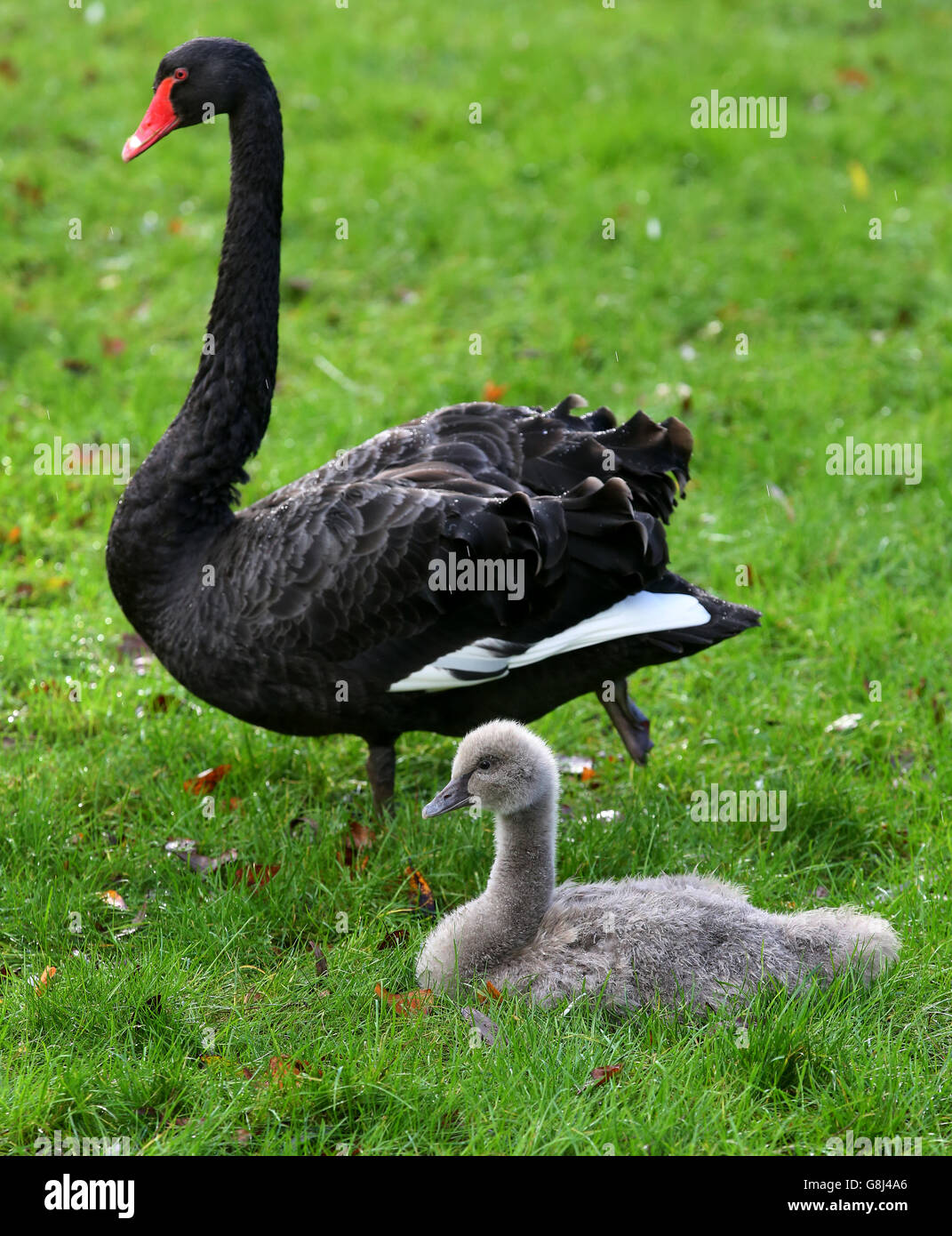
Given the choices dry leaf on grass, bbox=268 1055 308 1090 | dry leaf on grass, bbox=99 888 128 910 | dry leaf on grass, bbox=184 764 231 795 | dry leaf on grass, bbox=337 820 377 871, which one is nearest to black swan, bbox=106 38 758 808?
dry leaf on grass, bbox=337 820 377 871

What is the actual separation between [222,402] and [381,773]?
49.9 inches

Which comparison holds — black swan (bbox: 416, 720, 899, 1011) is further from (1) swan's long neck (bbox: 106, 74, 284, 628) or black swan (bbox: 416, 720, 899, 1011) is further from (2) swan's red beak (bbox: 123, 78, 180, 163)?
(2) swan's red beak (bbox: 123, 78, 180, 163)

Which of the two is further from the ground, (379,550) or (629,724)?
(379,550)

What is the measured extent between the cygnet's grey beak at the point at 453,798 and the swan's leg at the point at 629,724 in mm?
1017

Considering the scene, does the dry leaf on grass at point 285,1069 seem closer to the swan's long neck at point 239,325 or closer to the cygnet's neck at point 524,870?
the cygnet's neck at point 524,870

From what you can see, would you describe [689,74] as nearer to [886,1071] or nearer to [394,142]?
[394,142]

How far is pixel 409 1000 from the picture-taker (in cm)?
322

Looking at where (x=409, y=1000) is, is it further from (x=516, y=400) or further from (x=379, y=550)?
(x=516, y=400)

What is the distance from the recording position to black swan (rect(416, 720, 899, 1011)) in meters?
3.16

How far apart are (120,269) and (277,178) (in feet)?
12.2

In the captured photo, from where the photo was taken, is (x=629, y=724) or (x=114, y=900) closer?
(x=114, y=900)

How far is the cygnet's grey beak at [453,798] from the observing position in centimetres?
332

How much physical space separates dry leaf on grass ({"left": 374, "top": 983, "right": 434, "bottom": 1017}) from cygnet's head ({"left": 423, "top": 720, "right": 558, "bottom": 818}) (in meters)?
0.43

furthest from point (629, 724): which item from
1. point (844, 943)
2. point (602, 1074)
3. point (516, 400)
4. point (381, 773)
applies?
point (516, 400)
